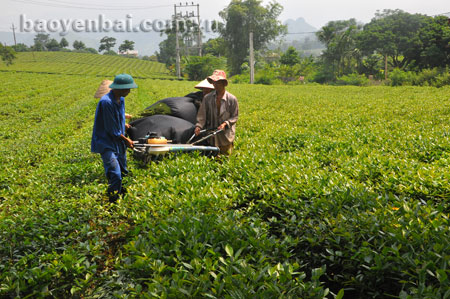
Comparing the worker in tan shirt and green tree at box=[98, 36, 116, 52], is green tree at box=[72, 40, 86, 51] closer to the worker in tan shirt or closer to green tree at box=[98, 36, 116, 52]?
green tree at box=[98, 36, 116, 52]

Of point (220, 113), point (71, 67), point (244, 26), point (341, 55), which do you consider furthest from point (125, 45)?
point (220, 113)

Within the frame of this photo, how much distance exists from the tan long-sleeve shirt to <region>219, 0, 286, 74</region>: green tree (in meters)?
59.4

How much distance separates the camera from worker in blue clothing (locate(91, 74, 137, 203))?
398 cm

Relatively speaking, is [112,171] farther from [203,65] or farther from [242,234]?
[203,65]

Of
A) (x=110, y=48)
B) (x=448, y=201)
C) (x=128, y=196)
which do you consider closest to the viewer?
(x=448, y=201)

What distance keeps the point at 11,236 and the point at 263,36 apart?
67045mm

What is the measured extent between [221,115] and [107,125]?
1808 mm

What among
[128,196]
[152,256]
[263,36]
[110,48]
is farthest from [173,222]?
[110,48]

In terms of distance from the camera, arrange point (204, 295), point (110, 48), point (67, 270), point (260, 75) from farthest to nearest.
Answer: point (110, 48) → point (260, 75) → point (67, 270) → point (204, 295)

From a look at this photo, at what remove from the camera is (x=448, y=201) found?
9.64 feet

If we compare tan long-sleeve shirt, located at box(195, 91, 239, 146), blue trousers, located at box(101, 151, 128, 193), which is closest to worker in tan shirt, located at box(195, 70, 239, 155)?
tan long-sleeve shirt, located at box(195, 91, 239, 146)

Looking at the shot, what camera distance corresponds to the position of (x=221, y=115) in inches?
204

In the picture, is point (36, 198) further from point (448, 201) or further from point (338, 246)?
point (448, 201)

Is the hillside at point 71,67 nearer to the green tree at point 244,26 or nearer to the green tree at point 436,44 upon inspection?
the green tree at point 244,26
